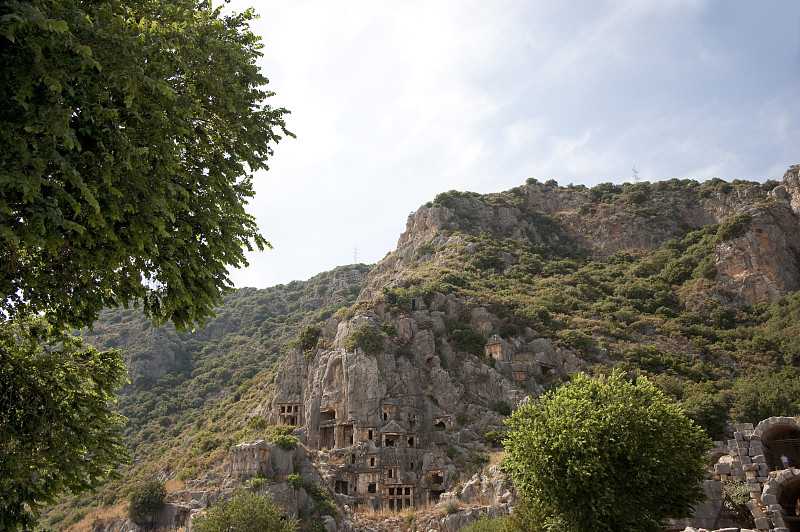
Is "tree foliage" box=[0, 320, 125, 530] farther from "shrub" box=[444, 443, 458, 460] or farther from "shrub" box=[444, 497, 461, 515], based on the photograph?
"shrub" box=[444, 443, 458, 460]

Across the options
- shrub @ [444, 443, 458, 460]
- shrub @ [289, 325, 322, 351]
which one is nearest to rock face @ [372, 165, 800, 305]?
shrub @ [289, 325, 322, 351]

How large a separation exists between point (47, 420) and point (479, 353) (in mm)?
44596

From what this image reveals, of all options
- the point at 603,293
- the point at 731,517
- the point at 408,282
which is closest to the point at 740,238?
the point at 603,293

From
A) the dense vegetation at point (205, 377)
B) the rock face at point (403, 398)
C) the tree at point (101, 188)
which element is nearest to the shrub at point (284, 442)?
the dense vegetation at point (205, 377)

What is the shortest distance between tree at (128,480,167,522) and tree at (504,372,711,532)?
29.1 meters

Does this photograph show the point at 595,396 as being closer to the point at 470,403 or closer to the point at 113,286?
the point at 113,286

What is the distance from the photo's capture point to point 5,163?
6.75 meters

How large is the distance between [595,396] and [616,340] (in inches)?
1376

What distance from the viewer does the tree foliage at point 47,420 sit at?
389 inches

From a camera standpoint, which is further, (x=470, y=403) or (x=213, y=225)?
(x=470, y=403)

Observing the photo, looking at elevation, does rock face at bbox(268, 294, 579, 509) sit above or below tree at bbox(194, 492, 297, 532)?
above

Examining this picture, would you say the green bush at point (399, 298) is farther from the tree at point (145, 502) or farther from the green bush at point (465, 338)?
the tree at point (145, 502)

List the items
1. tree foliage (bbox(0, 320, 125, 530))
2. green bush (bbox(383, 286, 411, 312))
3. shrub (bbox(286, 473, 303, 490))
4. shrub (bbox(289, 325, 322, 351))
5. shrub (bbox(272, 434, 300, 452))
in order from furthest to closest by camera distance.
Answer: shrub (bbox(289, 325, 322, 351))
green bush (bbox(383, 286, 411, 312))
shrub (bbox(272, 434, 300, 452))
shrub (bbox(286, 473, 303, 490))
tree foliage (bbox(0, 320, 125, 530))

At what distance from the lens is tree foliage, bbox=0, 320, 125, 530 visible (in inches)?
389
